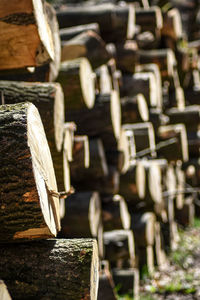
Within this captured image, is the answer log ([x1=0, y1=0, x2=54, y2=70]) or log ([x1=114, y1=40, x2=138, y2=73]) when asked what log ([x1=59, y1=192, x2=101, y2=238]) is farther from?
log ([x1=114, y1=40, x2=138, y2=73])

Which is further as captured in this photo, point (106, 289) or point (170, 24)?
point (170, 24)

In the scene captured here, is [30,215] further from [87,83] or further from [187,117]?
[187,117]

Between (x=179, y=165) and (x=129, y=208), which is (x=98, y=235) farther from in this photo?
(x=179, y=165)

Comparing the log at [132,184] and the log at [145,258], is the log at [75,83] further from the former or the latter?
the log at [145,258]

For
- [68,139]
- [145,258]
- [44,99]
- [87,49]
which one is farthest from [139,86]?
[44,99]

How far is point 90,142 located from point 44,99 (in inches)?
48.0

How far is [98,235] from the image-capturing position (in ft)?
10.0

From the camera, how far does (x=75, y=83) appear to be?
108 inches

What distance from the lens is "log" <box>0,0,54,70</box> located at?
172 centimetres

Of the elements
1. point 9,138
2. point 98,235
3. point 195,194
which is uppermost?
point 9,138

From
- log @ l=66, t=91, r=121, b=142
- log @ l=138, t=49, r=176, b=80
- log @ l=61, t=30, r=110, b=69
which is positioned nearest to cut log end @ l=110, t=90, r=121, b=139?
log @ l=66, t=91, r=121, b=142

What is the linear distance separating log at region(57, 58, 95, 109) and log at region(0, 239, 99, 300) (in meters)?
1.45

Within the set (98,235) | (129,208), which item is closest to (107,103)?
(98,235)

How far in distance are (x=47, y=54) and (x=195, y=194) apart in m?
5.62
